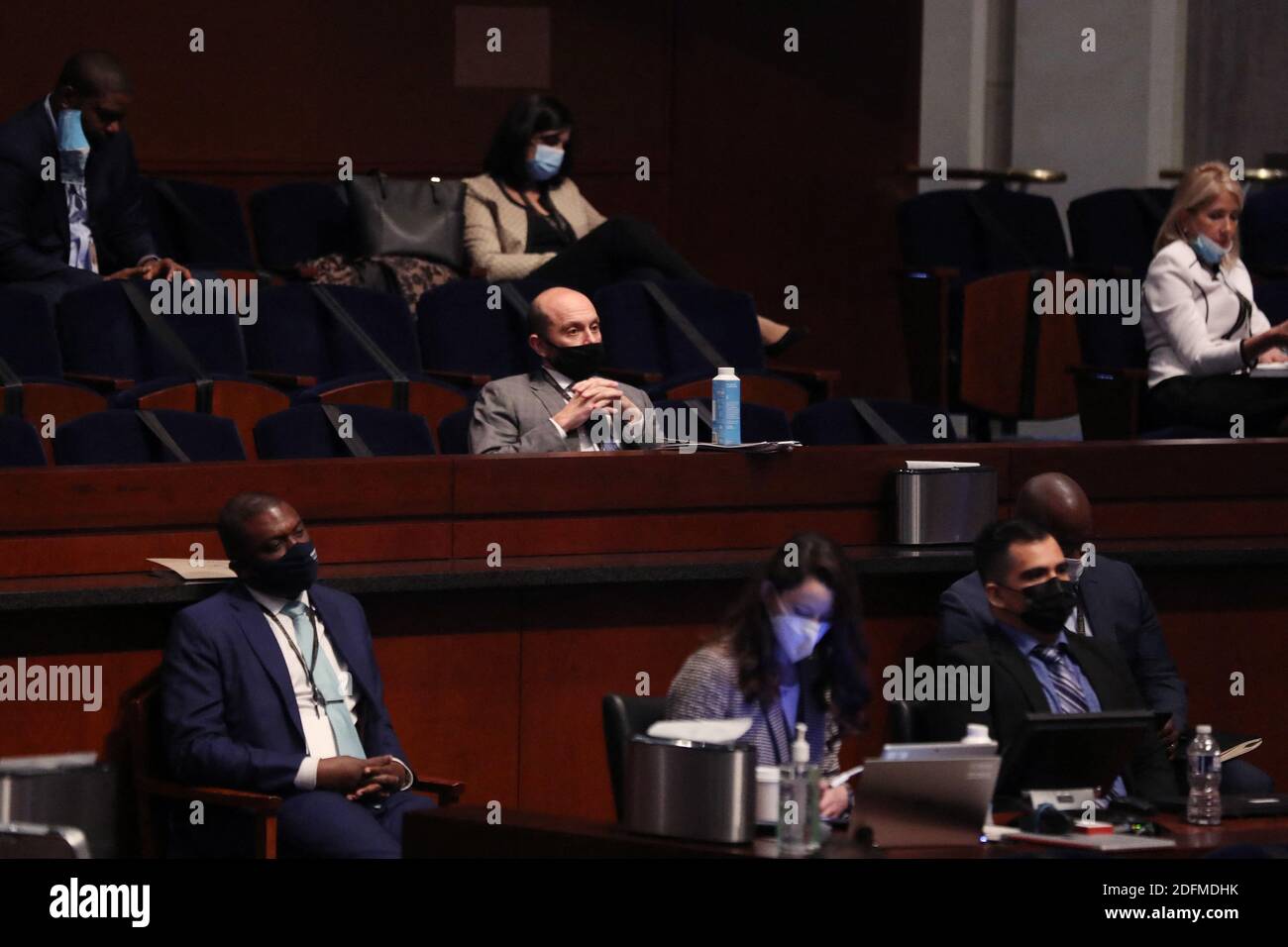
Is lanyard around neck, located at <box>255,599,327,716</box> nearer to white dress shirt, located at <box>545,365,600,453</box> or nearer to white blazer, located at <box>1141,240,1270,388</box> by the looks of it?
white dress shirt, located at <box>545,365,600,453</box>

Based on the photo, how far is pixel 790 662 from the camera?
11.6 feet

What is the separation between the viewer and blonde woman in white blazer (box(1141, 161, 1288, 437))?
5.63 metres

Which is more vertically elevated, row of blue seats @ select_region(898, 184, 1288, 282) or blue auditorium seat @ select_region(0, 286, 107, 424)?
row of blue seats @ select_region(898, 184, 1288, 282)

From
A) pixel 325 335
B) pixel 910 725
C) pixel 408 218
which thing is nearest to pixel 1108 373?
pixel 408 218

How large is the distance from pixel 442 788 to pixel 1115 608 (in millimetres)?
1344

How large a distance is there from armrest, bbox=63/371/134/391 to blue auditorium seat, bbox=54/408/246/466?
0.75 meters

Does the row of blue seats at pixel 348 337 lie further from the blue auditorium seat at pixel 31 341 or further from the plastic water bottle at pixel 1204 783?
the plastic water bottle at pixel 1204 783

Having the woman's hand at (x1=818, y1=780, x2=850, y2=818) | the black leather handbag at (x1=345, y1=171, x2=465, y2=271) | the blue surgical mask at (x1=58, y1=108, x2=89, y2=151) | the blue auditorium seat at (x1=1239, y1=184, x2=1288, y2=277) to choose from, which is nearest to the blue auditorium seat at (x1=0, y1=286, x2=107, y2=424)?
the blue surgical mask at (x1=58, y1=108, x2=89, y2=151)

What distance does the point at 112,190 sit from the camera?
5918mm

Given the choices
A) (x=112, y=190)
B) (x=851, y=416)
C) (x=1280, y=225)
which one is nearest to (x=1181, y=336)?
(x=851, y=416)

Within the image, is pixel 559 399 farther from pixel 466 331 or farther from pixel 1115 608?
pixel 1115 608

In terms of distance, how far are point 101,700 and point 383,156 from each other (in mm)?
3960

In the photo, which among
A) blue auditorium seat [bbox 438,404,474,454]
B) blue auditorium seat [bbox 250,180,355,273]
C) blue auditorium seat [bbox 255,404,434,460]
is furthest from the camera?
blue auditorium seat [bbox 250,180,355,273]
